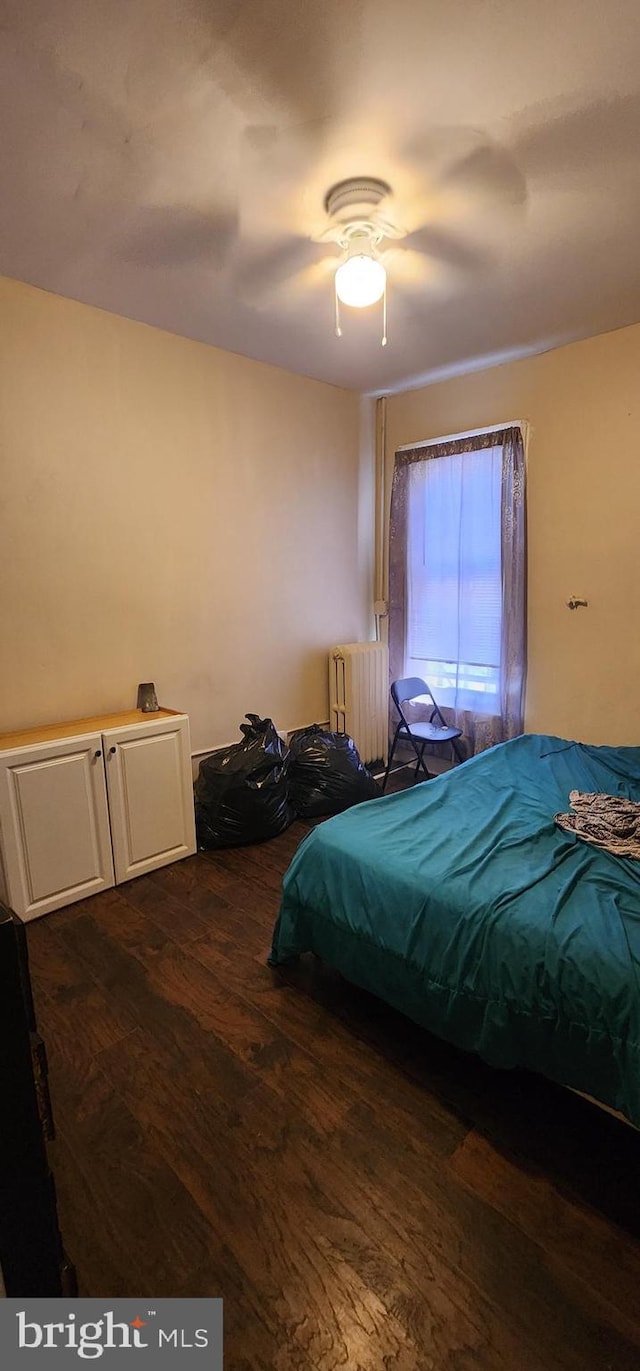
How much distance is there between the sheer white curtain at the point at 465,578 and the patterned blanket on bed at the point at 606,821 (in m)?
1.20

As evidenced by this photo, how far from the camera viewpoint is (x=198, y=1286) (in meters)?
1.11

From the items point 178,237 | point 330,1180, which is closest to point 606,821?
point 330,1180

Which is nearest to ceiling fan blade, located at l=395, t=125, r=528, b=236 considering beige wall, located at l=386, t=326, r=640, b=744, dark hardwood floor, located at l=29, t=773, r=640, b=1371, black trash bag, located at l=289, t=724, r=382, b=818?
beige wall, located at l=386, t=326, r=640, b=744

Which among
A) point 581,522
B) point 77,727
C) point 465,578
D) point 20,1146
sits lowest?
point 20,1146

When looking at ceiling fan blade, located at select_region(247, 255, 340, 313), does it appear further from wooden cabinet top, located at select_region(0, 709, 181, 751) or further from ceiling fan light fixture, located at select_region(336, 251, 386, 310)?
wooden cabinet top, located at select_region(0, 709, 181, 751)

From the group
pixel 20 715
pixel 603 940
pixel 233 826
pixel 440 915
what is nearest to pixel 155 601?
pixel 20 715

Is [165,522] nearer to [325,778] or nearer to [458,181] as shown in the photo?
[325,778]

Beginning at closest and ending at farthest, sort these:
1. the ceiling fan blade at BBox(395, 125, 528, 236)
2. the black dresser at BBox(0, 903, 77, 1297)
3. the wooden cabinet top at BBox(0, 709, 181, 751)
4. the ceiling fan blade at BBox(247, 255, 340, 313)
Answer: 1. the black dresser at BBox(0, 903, 77, 1297)
2. the ceiling fan blade at BBox(395, 125, 528, 236)
3. the ceiling fan blade at BBox(247, 255, 340, 313)
4. the wooden cabinet top at BBox(0, 709, 181, 751)

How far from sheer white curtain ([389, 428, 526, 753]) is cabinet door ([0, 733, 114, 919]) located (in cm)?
220

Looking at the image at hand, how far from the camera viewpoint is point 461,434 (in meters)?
3.38

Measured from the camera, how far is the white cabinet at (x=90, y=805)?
2.23 metres

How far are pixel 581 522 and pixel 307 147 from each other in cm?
211

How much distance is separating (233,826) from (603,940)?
1898 millimetres

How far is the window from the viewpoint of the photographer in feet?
10.9
